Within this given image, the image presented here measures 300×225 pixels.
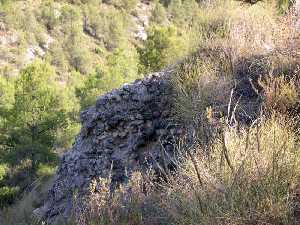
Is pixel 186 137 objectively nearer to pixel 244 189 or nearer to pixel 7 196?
pixel 244 189

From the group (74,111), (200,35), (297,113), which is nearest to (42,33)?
(74,111)

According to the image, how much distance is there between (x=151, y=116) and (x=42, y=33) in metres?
35.6

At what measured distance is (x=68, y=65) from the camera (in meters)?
39.2

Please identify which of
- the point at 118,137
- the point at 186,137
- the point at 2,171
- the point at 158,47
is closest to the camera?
the point at 186,137

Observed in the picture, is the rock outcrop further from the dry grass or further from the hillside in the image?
the dry grass

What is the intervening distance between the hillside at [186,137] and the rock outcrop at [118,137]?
0.02 metres

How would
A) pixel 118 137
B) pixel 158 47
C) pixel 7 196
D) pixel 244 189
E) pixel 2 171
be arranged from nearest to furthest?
pixel 244 189
pixel 118 137
pixel 7 196
pixel 2 171
pixel 158 47

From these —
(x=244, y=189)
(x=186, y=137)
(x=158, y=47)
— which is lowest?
(x=158, y=47)

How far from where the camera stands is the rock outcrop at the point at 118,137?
6055 millimetres

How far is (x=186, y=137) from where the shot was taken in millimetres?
5117

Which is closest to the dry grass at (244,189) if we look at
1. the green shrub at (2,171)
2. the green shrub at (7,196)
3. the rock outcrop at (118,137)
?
the rock outcrop at (118,137)

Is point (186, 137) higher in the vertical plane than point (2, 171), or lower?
higher

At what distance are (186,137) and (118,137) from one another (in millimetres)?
1636

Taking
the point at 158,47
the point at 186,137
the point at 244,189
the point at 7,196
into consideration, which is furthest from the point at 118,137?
the point at 158,47
